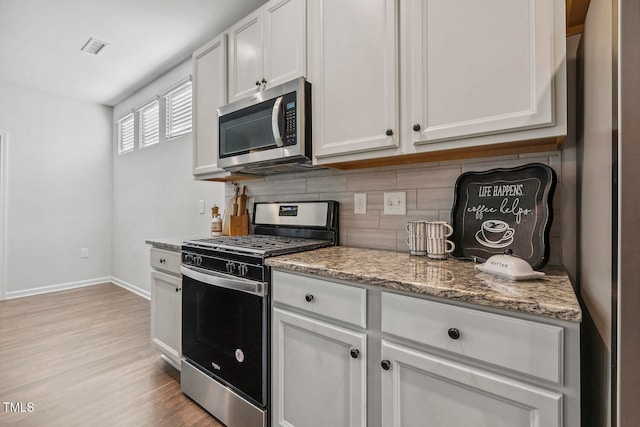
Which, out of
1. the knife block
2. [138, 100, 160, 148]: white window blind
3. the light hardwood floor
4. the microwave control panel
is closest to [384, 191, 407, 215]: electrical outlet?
the microwave control panel

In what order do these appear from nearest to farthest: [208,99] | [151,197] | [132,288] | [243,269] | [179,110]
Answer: [243,269], [208,99], [179,110], [151,197], [132,288]

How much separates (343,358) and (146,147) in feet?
12.2

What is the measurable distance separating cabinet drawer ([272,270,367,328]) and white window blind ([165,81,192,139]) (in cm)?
242

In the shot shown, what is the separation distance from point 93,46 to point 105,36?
0.94ft

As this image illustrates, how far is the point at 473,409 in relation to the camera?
2.88 ft

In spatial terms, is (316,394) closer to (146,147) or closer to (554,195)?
(554,195)

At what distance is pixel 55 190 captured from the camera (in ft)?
13.5

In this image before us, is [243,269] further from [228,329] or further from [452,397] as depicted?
[452,397]

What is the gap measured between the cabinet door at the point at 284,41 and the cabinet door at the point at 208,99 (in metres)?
0.43

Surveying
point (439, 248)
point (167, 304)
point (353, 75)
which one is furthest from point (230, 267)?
point (353, 75)

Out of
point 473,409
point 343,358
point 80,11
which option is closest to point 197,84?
point 80,11

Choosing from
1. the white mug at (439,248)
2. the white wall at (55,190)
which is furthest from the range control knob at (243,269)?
the white wall at (55,190)

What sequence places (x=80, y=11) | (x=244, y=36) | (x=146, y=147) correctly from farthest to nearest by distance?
1. (x=146, y=147)
2. (x=80, y=11)
3. (x=244, y=36)

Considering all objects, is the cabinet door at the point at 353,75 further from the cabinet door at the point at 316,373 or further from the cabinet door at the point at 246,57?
the cabinet door at the point at 316,373
